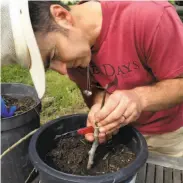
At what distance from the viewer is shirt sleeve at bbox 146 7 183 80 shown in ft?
4.31

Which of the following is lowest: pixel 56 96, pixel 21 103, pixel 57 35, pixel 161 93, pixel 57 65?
pixel 56 96

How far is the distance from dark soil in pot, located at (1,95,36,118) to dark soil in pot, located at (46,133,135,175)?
0.62m

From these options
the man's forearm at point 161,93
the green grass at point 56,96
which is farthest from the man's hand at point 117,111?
the green grass at point 56,96

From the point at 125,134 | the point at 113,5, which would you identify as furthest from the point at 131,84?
the point at 113,5

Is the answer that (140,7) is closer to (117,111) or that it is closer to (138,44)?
(138,44)

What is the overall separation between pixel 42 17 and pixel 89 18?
271 millimetres

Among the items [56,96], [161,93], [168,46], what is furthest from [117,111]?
[56,96]

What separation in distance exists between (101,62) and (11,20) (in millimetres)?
547

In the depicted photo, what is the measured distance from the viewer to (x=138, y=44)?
139 cm

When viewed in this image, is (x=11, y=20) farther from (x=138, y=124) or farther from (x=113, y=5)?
(x=138, y=124)

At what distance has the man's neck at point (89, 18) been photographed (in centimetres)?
136

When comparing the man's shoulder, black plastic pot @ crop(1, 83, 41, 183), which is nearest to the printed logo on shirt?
the man's shoulder

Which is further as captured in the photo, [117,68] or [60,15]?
[117,68]

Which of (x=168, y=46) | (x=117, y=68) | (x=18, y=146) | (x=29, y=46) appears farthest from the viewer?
(x=18, y=146)
